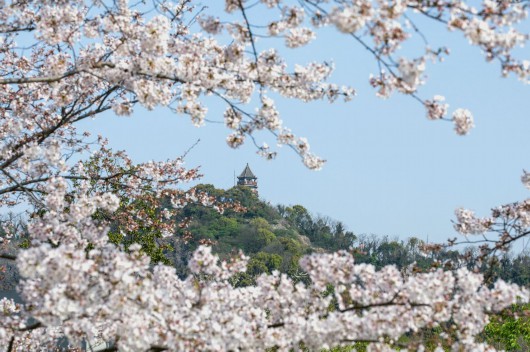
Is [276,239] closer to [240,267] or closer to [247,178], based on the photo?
[247,178]

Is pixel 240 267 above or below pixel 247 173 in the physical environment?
below

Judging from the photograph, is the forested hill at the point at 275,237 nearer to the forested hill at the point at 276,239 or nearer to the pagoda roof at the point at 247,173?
the forested hill at the point at 276,239

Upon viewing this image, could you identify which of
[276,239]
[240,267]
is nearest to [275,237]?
[276,239]

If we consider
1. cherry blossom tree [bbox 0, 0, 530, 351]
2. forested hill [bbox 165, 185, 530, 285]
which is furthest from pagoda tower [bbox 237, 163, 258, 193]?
cherry blossom tree [bbox 0, 0, 530, 351]

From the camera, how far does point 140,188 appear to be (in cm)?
1078

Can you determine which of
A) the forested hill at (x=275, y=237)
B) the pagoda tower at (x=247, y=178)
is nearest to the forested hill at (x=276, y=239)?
the forested hill at (x=275, y=237)

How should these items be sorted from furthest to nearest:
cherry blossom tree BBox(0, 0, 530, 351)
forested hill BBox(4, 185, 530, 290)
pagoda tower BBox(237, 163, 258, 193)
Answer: pagoda tower BBox(237, 163, 258, 193) → forested hill BBox(4, 185, 530, 290) → cherry blossom tree BBox(0, 0, 530, 351)

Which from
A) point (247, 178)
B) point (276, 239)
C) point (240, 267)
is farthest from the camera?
point (247, 178)

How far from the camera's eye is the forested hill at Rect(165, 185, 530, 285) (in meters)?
73.9

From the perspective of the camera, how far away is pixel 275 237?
3381 inches

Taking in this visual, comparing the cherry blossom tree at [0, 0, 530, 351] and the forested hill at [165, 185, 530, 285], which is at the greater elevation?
the forested hill at [165, 185, 530, 285]

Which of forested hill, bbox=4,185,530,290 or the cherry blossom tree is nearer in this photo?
the cherry blossom tree

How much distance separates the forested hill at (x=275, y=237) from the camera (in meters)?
73.9

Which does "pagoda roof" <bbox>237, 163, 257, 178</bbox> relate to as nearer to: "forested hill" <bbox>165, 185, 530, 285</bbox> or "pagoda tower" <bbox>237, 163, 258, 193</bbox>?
"pagoda tower" <bbox>237, 163, 258, 193</bbox>
